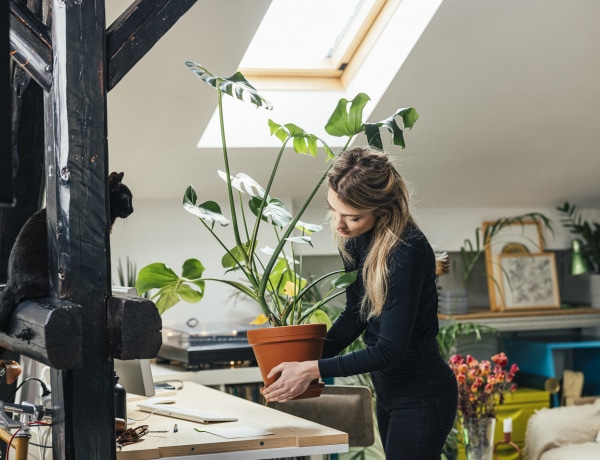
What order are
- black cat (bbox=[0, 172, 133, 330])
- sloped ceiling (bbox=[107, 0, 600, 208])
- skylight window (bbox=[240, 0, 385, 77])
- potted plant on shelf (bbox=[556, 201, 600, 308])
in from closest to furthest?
black cat (bbox=[0, 172, 133, 330]) < sloped ceiling (bbox=[107, 0, 600, 208]) < skylight window (bbox=[240, 0, 385, 77]) < potted plant on shelf (bbox=[556, 201, 600, 308])

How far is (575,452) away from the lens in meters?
4.57

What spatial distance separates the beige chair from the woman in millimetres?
1030

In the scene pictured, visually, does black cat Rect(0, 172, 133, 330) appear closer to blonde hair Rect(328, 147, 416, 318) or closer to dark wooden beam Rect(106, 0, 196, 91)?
dark wooden beam Rect(106, 0, 196, 91)

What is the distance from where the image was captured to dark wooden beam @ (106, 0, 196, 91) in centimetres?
227

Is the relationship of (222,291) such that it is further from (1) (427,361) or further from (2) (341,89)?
(1) (427,361)

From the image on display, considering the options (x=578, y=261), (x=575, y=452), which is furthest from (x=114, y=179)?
(x=578, y=261)

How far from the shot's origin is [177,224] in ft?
15.8

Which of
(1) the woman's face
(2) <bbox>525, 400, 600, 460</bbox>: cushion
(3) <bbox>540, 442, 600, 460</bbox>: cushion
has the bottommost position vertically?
(3) <bbox>540, 442, 600, 460</bbox>: cushion

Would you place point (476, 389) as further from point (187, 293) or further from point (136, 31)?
point (136, 31)

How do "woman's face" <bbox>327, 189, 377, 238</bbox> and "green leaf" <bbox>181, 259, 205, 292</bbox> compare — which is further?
"green leaf" <bbox>181, 259, 205, 292</bbox>

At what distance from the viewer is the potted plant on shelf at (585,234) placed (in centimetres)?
559

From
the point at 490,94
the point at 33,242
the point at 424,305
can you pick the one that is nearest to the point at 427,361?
the point at 424,305

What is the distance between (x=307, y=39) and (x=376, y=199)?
242cm

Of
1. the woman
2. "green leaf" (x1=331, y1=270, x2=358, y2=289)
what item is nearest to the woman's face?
the woman
